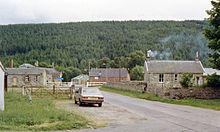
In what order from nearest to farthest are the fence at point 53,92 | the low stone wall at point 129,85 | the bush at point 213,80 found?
the fence at point 53,92 → the bush at point 213,80 → the low stone wall at point 129,85

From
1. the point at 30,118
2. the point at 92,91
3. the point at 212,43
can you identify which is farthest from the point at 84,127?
the point at 212,43

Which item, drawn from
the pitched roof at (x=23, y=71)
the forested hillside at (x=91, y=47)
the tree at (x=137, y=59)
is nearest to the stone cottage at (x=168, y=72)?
the pitched roof at (x=23, y=71)

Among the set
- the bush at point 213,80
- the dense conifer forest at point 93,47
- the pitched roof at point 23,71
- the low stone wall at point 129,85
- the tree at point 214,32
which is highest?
the dense conifer forest at point 93,47

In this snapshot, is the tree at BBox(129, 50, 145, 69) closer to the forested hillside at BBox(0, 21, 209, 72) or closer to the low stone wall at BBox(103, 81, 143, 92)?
the forested hillside at BBox(0, 21, 209, 72)

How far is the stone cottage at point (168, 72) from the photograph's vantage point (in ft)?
184

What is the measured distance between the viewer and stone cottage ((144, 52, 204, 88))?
184 feet

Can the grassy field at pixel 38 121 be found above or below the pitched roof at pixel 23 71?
below

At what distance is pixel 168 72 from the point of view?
56625mm

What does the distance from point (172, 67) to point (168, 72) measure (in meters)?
1.89

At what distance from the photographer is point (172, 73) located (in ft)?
187

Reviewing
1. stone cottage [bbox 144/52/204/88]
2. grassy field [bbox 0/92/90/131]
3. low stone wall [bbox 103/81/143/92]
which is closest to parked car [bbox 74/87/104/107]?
grassy field [bbox 0/92/90/131]

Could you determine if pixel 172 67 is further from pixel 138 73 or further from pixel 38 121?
pixel 38 121

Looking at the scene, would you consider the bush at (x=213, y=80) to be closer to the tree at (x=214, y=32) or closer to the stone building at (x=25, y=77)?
the tree at (x=214, y=32)

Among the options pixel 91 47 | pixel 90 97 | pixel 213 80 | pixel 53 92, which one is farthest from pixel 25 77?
pixel 91 47
